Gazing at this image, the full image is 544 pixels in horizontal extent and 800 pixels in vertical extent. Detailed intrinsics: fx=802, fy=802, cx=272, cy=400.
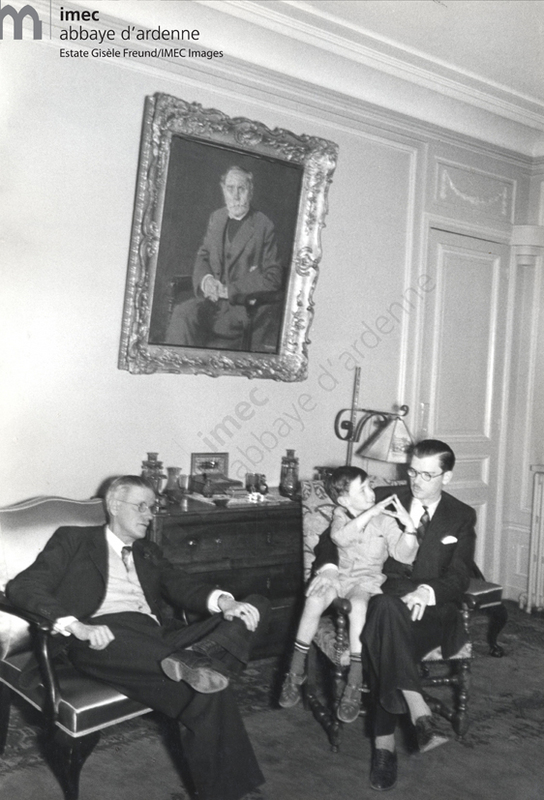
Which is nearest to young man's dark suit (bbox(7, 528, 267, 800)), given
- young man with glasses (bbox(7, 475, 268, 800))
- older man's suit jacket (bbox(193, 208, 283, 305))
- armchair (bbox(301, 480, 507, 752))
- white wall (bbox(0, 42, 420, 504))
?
young man with glasses (bbox(7, 475, 268, 800))

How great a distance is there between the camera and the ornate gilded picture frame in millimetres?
4227

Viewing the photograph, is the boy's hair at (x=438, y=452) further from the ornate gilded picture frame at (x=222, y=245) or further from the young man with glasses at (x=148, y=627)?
the ornate gilded picture frame at (x=222, y=245)

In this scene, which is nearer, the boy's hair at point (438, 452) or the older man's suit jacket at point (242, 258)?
the boy's hair at point (438, 452)

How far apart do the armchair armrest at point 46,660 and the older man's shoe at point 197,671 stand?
1.31ft

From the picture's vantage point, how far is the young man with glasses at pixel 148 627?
293 centimetres

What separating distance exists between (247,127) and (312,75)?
1.97 ft

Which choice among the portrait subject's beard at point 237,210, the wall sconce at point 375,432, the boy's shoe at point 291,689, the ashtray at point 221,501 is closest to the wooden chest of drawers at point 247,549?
the ashtray at point 221,501

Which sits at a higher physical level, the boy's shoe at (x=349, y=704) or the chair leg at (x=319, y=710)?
the boy's shoe at (x=349, y=704)

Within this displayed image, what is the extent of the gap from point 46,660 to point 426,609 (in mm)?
1682

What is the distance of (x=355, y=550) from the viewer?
12.3ft

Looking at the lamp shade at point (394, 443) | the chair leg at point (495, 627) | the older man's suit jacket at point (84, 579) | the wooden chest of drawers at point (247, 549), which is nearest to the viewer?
the older man's suit jacket at point (84, 579)

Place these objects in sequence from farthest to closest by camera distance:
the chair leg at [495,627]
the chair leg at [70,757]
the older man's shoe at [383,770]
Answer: the chair leg at [495,627], the older man's shoe at [383,770], the chair leg at [70,757]

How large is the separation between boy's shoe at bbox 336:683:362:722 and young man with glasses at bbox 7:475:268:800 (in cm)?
47

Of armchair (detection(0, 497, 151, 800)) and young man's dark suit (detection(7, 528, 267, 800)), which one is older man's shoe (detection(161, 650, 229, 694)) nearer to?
young man's dark suit (detection(7, 528, 267, 800))
